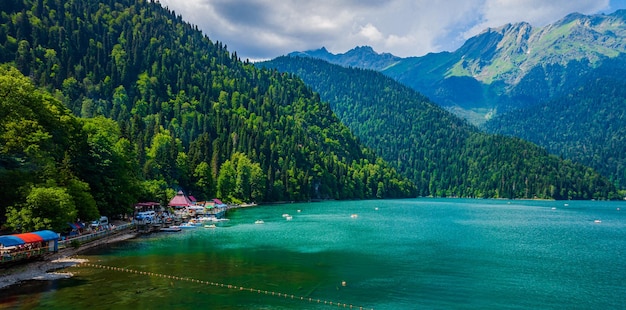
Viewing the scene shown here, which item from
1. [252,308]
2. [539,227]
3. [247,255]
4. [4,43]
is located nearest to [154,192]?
[247,255]

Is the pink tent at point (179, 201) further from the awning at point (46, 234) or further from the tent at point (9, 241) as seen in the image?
the tent at point (9, 241)

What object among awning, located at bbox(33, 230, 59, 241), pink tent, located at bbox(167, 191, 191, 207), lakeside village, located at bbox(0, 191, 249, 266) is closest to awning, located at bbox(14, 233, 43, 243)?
lakeside village, located at bbox(0, 191, 249, 266)

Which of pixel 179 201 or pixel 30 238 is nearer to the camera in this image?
pixel 30 238

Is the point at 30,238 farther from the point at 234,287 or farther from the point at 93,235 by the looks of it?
the point at 234,287

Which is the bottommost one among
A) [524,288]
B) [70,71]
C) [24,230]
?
[524,288]

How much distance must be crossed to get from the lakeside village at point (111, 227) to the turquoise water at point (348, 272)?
4.93m

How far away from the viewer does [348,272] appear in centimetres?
5441

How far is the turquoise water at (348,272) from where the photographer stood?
135ft

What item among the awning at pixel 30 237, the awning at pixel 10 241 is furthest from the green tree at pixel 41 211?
the awning at pixel 10 241

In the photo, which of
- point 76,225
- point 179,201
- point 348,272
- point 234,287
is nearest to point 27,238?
point 76,225

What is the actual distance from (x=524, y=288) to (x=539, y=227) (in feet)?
236

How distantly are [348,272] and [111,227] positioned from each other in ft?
146

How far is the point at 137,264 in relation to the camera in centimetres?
5434

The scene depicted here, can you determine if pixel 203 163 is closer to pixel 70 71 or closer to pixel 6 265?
pixel 70 71
